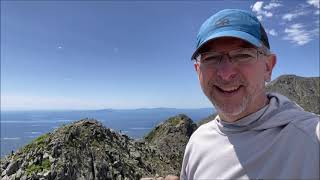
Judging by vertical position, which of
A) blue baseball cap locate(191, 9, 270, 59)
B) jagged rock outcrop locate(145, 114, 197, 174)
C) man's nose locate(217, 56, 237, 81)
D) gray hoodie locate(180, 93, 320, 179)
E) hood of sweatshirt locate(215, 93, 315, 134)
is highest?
blue baseball cap locate(191, 9, 270, 59)

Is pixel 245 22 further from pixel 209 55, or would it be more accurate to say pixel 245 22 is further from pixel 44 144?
pixel 44 144

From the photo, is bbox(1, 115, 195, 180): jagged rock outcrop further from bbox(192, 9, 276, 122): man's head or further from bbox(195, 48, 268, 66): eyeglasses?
bbox(195, 48, 268, 66): eyeglasses

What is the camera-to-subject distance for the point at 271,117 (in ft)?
10.9

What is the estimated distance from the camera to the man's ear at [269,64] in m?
3.63

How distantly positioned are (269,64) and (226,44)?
516 mm

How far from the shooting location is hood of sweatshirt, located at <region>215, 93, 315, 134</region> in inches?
126

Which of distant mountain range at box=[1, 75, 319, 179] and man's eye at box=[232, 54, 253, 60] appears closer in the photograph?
man's eye at box=[232, 54, 253, 60]

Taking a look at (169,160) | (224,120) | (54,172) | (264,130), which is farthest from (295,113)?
(169,160)

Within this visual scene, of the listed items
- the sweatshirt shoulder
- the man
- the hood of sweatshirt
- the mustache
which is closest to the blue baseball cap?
the man

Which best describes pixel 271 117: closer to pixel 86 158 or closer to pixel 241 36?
pixel 241 36

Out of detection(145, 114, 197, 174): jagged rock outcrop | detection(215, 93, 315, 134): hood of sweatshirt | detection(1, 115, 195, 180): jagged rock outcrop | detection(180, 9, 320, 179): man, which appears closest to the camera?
detection(180, 9, 320, 179): man

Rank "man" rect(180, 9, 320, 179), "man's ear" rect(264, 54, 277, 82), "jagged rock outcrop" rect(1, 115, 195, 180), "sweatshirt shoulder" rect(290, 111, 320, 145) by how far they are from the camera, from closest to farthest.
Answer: "sweatshirt shoulder" rect(290, 111, 320, 145) < "man" rect(180, 9, 320, 179) < "man's ear" rect(264, 54, 277, 82) < "jagged rock outcrop" rect(1, 115, 195, 180)

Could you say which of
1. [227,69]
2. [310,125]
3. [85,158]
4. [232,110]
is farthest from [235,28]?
[85,158]

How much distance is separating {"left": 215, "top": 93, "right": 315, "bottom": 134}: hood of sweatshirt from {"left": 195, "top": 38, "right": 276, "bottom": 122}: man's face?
0.28 ft
